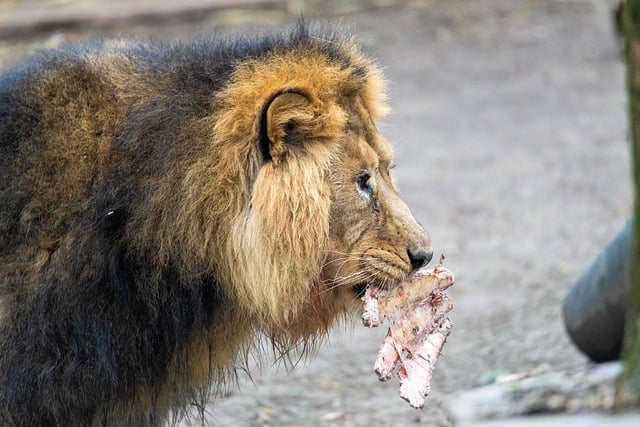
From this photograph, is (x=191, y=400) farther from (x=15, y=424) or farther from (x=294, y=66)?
(x=294, y=66)

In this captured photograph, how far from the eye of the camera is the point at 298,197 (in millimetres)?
3541

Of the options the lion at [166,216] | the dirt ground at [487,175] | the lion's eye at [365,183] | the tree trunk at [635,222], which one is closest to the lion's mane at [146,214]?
the lion at [166,216]

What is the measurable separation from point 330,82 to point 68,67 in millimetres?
816

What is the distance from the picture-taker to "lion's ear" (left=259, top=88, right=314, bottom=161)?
356cm

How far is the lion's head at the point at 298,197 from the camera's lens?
355cm

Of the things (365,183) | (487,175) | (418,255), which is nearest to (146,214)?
(365,183)

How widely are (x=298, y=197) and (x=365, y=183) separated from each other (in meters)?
0.28

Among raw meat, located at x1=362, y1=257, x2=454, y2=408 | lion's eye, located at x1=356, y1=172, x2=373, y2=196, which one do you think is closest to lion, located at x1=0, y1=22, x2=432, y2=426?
lion's eye, located at x1=356, y1=172, x2=373, y2=196

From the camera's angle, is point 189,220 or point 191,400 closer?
point 189,220

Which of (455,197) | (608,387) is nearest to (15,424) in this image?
(608,387)

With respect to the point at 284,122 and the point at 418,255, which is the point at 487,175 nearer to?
the point at 418,255

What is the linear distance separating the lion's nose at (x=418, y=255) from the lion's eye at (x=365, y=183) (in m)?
0.22

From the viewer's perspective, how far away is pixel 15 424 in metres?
3.56

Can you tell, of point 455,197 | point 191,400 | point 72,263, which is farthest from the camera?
point 455,197
